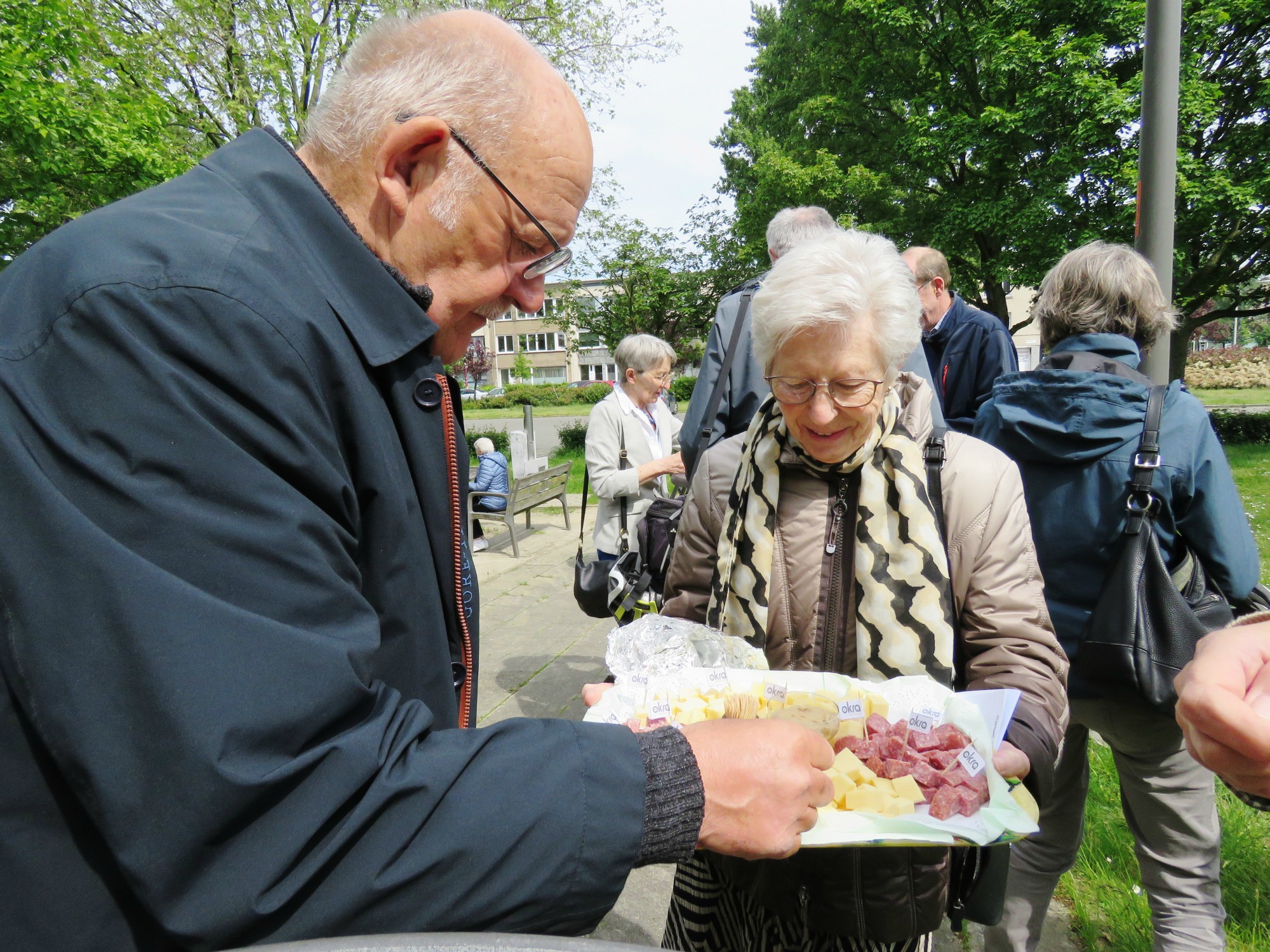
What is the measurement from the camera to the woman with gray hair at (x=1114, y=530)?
236 centimetres

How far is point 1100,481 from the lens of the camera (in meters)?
2.45

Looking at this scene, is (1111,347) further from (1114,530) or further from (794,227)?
(794,227)

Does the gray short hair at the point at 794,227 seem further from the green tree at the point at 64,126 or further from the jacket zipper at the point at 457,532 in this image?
the green tree at the point at 64,126

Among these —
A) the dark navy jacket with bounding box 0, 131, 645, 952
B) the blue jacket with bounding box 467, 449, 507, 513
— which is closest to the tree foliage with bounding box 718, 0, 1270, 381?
the blue jacket with bounding box 467, 449, 507, 513

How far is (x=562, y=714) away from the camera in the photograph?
4.71 meters

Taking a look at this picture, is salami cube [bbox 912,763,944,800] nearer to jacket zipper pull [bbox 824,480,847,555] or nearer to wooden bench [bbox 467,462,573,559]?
jacket zipper pull [bbox 824,480,847,555]

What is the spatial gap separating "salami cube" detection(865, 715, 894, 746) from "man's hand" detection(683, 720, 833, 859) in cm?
49

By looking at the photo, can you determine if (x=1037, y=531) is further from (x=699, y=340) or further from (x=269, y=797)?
(x=699, y=340)

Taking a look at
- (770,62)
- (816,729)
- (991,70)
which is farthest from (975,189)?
(816,729)

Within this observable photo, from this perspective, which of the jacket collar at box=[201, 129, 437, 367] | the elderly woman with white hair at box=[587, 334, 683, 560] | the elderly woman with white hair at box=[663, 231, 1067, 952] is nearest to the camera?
the jacket collar at box=[201, 129, 437, 367]

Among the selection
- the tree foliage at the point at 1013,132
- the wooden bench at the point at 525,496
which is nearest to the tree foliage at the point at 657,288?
the tree foliage at the point at 1013,132

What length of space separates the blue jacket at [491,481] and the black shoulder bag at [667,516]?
5940 millimetres

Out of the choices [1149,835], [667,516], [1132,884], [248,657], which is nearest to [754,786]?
[248,657]

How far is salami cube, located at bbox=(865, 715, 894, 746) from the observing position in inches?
65.1
